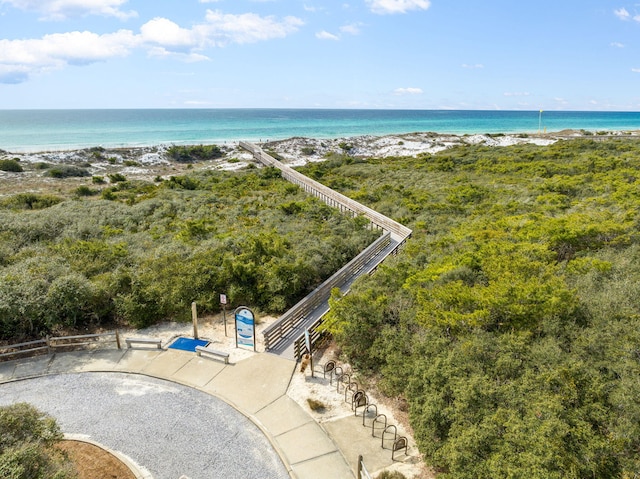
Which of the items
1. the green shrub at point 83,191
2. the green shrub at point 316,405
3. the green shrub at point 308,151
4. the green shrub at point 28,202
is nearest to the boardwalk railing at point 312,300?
the green shrub at point 316,405

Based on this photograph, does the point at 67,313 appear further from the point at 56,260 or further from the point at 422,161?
the point at 422,161

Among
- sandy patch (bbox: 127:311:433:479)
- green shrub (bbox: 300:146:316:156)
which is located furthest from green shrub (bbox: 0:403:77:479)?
green shrub (bbox: 300:146:316:156)

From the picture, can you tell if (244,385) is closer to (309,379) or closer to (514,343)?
(309,379)

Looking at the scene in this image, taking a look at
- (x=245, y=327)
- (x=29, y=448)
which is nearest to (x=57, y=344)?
(x=245, y=327)

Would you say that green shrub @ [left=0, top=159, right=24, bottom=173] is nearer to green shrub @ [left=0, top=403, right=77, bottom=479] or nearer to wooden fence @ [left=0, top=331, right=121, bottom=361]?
wooden fence @ [left=0, top=331, right=121, bottom=361]

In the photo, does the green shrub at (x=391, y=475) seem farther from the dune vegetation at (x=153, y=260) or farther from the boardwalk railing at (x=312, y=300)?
the dune vegetation at (x=153, y=260)

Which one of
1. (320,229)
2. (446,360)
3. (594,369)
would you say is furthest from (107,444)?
(320,229)

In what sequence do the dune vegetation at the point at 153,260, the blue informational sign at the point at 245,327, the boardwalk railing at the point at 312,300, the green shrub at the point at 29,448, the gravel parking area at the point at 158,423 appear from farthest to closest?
the dune vegetation at the point at 153,260 < the boardwalk railing at the point at 312,300 < the blue informational sign at the point at 245,327 < the gravel parking area at the point at 158,423 < the green shrub at the point at 29,448
